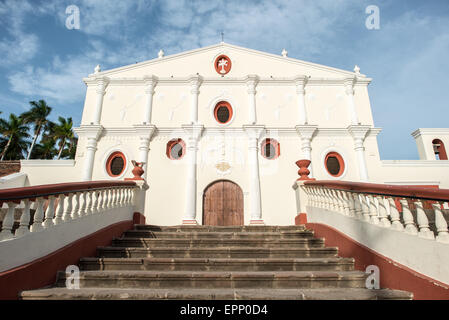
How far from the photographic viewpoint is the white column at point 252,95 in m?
12.8

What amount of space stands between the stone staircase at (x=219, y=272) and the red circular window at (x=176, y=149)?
22.4ft

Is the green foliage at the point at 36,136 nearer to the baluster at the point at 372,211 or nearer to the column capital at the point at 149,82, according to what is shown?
the column capital at the point at 149,82

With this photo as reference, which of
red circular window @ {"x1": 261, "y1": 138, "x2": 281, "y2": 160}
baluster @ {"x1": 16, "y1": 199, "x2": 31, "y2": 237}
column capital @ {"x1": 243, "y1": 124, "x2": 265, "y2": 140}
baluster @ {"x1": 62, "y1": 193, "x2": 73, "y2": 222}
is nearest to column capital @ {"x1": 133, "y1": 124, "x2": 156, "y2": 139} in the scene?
column capital @ {"x1": 243, "y1": 124, "x2": 265, "y2": 140}

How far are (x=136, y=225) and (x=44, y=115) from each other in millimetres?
33754

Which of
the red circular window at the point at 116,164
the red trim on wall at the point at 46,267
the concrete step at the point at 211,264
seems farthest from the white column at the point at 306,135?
the red trim on wall at the point at 46,267

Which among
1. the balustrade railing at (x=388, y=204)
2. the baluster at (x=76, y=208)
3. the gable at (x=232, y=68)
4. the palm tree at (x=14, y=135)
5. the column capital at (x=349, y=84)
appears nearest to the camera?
the balustrade railing at (x=388, y=204)

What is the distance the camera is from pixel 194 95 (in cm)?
1319

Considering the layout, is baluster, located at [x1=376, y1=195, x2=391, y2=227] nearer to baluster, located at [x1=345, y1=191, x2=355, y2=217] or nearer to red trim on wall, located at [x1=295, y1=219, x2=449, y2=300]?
red trim on wall, located at [x1=295, y1=219, x2=449, y2=300]

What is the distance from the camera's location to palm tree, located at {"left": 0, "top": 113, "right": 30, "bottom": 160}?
2952 centimetres

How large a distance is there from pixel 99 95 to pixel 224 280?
12.9 m

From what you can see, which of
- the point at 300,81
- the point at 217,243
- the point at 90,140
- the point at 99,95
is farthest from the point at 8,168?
the point at 300,81

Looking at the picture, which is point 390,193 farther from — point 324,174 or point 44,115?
point 44,115

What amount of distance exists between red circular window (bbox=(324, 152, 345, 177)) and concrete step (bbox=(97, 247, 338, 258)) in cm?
807
